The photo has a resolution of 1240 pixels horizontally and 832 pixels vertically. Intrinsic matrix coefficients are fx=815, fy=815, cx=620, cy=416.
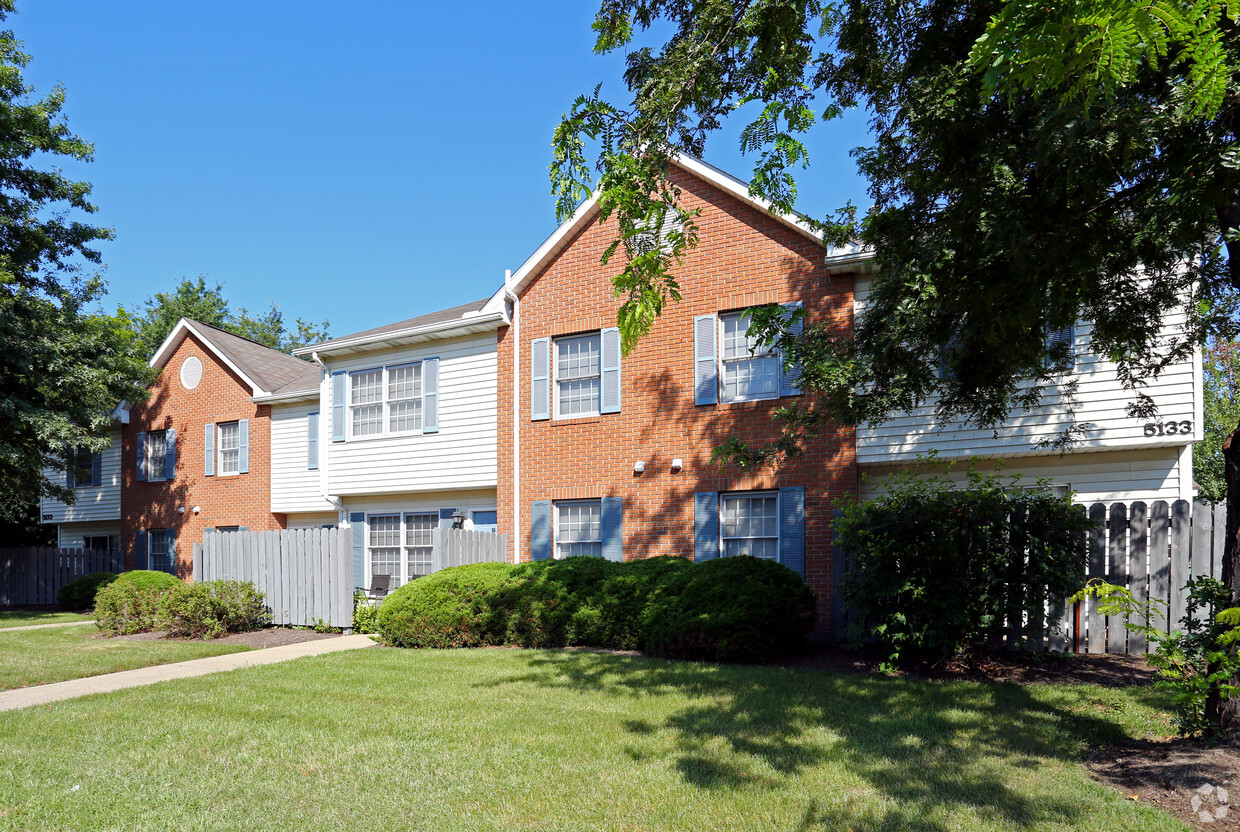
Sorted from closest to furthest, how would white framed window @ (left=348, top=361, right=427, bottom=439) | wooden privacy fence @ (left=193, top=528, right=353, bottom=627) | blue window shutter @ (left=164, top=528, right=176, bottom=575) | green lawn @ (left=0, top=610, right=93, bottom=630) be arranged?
wooden privacy fence @ (left=193, top=528, right=353, bottom=627)
white framed window @ (left=348, top=361, right=427, bottom=439)
green lawn @ (left=0, top=610, right=93, bottom=630)
blue window shutter @ (left=164, top=528, right=176, bottom=575)

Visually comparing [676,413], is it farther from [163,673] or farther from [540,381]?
[163,673]

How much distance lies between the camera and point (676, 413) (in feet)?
47.9

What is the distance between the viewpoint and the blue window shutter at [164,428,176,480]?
2378 cm

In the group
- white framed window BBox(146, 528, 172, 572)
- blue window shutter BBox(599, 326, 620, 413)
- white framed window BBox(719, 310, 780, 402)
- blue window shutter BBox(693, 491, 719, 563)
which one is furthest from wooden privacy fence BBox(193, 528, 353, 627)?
white framed window BBox(146, 528, 172, 572)

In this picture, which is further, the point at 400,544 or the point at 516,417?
the point at 400,544

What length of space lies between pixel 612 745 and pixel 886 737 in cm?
219

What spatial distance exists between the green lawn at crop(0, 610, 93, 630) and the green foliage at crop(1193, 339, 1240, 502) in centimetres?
3163

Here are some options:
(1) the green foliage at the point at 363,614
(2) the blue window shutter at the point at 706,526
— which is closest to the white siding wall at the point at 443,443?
(1) the green foliage at the point at 363,614

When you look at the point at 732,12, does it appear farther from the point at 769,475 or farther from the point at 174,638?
the point at 174,638

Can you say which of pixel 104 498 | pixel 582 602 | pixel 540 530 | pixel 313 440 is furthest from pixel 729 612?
pixel 104 498

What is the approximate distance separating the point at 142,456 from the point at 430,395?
1234 centimetres

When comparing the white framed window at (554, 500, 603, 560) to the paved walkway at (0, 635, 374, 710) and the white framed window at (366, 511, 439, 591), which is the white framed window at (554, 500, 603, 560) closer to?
the white framed window at (366, 511, 439, 591)

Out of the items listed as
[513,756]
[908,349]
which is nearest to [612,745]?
[513,756]

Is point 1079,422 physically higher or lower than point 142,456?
higher
